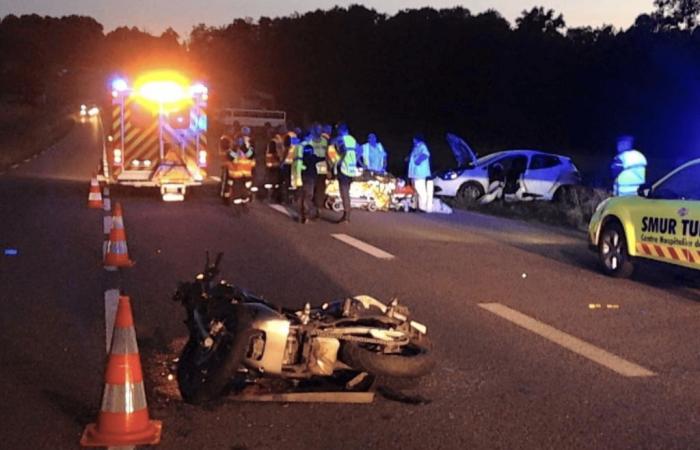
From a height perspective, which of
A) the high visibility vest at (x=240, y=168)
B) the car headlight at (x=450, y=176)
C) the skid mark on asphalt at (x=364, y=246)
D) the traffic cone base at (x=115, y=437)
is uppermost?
the high visibility vest at (x=240, y=168)

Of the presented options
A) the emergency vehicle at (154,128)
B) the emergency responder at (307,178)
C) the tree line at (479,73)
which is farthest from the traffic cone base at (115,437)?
the tree line at (479,73)

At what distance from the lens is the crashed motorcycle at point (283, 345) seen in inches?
→ 258

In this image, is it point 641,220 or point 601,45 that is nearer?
point 641,220

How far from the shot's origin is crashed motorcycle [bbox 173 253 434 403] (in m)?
6.55

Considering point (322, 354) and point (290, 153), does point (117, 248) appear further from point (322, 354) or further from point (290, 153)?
point (290, 153)

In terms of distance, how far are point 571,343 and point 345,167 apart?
994cm

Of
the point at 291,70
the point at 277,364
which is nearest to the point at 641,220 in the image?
the point at 277,364

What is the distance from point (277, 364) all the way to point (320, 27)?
81.7m

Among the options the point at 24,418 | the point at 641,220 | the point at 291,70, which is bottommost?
the point at 24,418

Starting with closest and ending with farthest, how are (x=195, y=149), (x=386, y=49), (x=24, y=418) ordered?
(x=24, y=418)
(x=195, y=149)
(x=386, y=49)

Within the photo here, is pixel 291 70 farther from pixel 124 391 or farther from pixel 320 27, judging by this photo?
pixel 124 391

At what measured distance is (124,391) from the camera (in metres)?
5.89

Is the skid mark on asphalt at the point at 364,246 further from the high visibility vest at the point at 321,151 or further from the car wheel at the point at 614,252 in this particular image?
the high visibility vest at the point at 321,151

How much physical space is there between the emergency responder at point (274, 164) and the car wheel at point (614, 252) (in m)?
10.2
